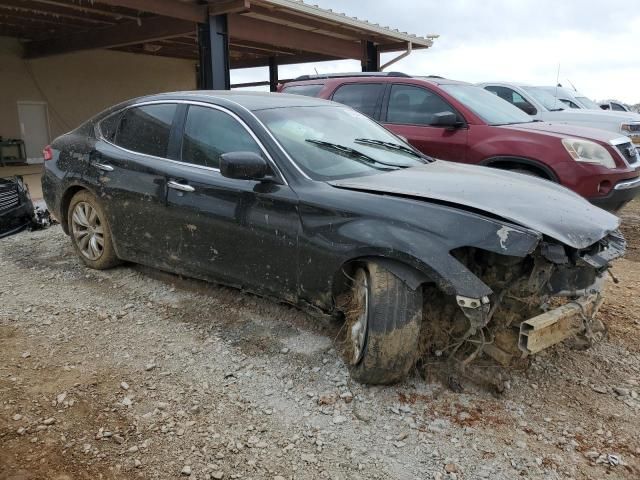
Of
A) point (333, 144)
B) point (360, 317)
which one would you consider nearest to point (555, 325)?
point (360, 317)

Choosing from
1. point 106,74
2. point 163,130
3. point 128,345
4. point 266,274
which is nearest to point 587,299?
point 266,274

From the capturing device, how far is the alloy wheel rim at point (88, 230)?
4863 mm

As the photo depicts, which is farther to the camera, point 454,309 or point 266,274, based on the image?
point 266,274

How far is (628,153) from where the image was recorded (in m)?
6.40

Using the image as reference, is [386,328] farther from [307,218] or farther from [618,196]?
[618,196]

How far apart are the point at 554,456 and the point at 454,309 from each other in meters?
0.87

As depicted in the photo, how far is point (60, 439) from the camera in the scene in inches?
106

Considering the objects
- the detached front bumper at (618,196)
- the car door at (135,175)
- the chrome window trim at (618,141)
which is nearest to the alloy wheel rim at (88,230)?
the car door at (135,175)

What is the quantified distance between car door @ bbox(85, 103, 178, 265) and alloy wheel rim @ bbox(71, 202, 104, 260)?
0.87ft

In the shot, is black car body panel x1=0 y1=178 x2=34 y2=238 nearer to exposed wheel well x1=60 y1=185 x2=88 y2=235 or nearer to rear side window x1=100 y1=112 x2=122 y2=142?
exposed wheel well x1=60 y1=185 x2=88 y2=235

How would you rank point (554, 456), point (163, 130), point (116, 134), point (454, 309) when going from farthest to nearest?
point (116, 134) → point (163, 130) → point (454, 309) → point (554, 456)

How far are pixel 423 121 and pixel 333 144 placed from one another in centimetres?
291

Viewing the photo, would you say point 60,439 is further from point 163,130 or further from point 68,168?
point 68,168

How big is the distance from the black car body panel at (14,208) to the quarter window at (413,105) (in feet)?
15.0
